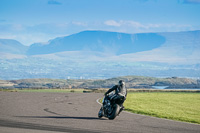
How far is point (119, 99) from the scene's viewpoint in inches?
760

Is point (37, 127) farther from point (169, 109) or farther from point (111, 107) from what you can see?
point (169, 109)

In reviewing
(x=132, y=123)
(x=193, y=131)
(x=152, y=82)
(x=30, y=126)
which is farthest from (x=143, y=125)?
(x=152, y=82)

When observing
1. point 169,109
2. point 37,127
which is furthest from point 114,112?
point 169,109

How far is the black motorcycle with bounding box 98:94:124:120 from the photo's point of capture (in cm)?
1927

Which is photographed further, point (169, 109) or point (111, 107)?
point (169, 109)

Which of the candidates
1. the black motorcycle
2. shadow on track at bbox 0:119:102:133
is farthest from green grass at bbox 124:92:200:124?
shadow on track at bbox 0:119:102:133

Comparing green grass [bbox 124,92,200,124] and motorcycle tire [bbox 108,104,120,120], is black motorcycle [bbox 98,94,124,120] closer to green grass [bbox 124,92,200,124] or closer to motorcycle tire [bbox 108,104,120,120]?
motorcycle tire [bbox 108,104,120,120]

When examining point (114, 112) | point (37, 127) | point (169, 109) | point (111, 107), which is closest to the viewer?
point (37, 127)

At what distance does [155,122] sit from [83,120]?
10.5ft

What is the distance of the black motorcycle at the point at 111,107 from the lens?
19266 mm

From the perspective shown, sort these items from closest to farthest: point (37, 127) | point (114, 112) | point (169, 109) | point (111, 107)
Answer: point (37, 127) → point (114, 112) → point (111, 107) → point (169, 109)

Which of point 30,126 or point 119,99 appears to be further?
point 119,99

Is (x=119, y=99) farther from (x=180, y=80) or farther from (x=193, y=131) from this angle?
(x=180, y=80)

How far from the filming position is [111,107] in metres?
19.7
